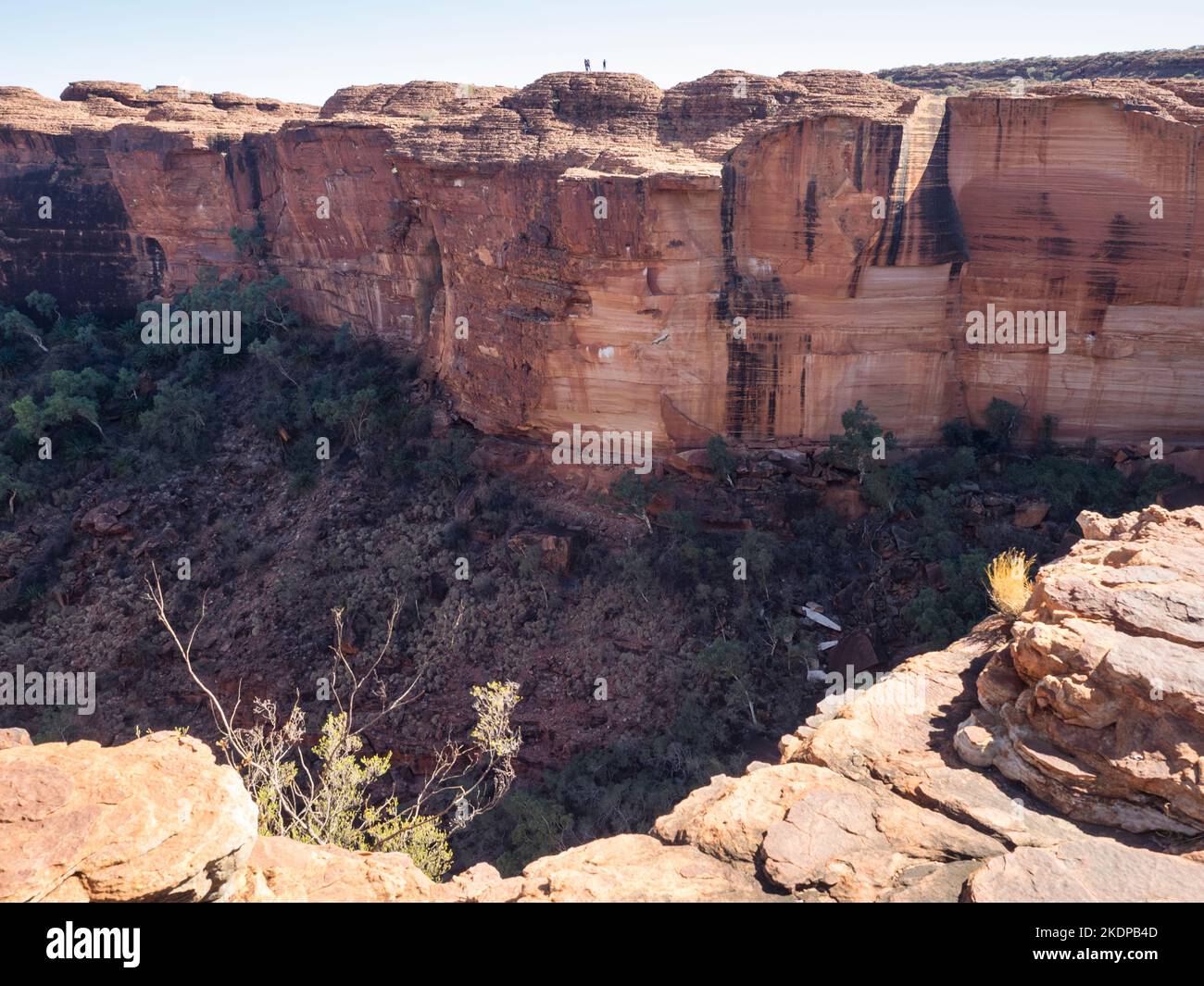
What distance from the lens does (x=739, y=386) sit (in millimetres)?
19094

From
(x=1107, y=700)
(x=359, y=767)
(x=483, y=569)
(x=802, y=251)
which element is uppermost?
(x=802, y=251)

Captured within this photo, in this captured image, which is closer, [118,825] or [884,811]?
[118,825]

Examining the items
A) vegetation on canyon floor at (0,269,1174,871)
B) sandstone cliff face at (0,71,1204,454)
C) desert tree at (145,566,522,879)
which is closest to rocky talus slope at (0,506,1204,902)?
desert tree at (145,566,522,879)

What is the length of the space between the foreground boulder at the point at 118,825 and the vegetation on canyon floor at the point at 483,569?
925 cm

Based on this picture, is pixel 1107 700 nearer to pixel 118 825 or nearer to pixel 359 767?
pixel 118 825

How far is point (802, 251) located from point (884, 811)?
1322 centimetres

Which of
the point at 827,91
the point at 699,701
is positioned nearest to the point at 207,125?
the point at 827,91

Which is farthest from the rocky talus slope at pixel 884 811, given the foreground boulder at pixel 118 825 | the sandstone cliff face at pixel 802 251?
the sandstone cliff face at pixel 802 251

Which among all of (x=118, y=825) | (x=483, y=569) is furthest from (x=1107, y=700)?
(x=483, y=569)

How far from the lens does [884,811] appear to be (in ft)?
23.4

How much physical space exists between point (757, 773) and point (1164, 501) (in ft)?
42.3

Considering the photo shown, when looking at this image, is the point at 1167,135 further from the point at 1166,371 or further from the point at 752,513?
the point at 752,513

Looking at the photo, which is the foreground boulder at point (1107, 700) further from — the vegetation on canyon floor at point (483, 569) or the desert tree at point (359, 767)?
the vegetation on canyon floor at point (483, 569)

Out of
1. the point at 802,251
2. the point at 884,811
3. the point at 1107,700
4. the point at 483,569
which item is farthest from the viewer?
the point at 483,569
